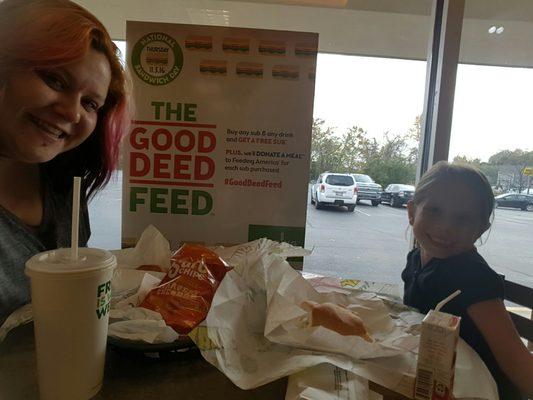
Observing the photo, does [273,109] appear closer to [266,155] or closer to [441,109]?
[266,155]

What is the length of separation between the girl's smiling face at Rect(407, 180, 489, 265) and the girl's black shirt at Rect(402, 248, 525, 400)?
0.03m

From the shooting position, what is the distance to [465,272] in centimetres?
92

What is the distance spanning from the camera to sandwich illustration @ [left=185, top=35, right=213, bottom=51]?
140 centimetres

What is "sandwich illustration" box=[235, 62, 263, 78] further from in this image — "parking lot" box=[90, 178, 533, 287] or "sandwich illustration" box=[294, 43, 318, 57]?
"parking lot" box=[90, 178, 533, 287]

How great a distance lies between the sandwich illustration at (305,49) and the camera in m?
1.40

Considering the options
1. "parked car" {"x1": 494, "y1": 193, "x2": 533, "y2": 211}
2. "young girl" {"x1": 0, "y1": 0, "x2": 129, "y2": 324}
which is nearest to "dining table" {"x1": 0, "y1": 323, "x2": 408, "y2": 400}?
"young girl" {"x1": 0, "y1": 0, "x2": 129, "y2": 324}

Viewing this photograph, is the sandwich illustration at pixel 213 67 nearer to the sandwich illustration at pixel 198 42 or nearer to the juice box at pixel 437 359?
the sandwich illustration at pixel 198 42

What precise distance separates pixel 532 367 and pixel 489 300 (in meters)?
0.15

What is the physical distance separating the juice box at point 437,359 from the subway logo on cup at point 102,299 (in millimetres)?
468

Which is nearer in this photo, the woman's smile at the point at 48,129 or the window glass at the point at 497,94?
the woman's smile at the point at 48,129

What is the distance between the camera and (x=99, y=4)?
194cm

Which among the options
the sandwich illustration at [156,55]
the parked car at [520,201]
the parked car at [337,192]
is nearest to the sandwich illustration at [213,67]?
the sandwich illustration at [156,55]

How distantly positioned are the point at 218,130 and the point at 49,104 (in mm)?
705

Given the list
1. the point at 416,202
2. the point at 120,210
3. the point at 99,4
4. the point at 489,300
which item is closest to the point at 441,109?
the point at 416,202
